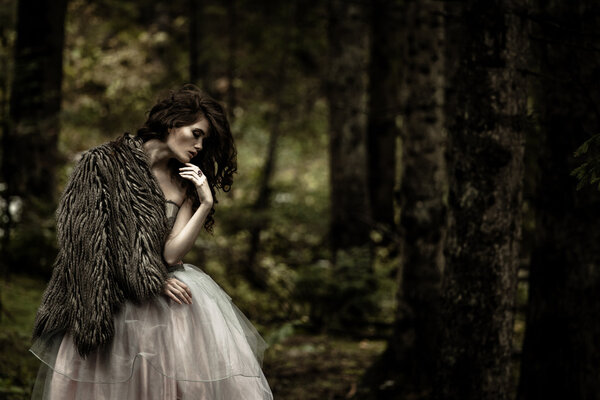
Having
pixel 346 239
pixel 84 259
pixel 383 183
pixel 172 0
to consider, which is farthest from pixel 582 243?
pixel 172 0

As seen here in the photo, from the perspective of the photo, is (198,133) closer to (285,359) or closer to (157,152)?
(157,152)

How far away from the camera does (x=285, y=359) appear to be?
820cm

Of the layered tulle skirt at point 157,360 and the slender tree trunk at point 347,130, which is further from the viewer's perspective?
the slender tree trunk at point 347,130

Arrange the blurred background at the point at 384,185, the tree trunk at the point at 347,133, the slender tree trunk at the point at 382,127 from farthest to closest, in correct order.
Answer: the slender tree trunk at the point at 382,127 < the tree trunk at the point at 347,133 < the blurred background at the point at 384,185

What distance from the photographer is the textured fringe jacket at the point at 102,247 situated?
317 cm

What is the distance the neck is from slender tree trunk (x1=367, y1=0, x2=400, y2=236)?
11267 mm

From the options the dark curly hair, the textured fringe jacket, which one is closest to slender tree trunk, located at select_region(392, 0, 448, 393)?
the dark curly hair

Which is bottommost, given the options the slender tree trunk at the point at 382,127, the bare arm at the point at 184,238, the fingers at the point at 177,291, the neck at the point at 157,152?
the fingers at the point at 177,291

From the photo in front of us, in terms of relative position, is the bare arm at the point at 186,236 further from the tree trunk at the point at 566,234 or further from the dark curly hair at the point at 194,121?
the tree trunk at the point at 566,234

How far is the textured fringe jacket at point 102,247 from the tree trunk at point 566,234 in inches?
133

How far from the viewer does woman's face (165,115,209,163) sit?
11.6 ft

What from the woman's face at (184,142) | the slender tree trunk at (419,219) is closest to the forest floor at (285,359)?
the slender tree trunk at (419,219)

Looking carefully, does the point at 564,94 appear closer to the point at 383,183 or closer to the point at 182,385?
the point at 182,385

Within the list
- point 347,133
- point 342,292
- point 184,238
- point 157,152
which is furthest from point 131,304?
point 347,133
